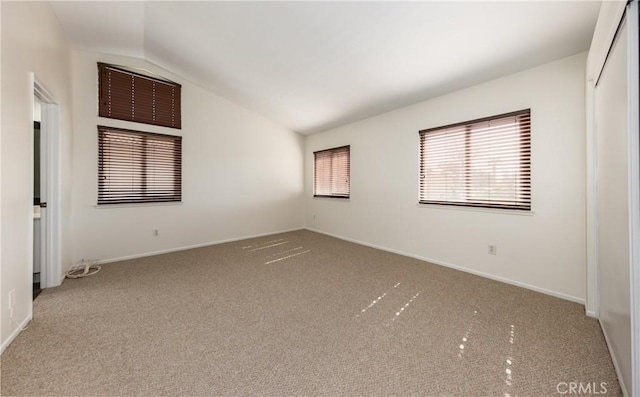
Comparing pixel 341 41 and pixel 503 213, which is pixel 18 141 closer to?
pixel 341 41

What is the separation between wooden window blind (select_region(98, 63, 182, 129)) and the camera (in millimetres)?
3592

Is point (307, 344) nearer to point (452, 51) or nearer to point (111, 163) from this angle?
point (452, 51)

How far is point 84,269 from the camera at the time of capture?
127 inches

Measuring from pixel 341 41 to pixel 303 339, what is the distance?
2.87 metres

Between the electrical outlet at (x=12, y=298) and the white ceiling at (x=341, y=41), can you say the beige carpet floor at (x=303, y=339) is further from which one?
the white ceiling at (x=341, y=41)

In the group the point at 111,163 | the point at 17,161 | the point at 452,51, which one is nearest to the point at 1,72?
the point at 17,161

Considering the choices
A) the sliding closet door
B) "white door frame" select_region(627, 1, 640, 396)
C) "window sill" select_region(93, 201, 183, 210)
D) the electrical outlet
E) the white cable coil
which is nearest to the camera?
"white door frame" select_region(627, 1, 640, 396)

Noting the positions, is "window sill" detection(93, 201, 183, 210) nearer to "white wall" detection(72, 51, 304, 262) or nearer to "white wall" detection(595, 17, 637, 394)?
"white wall" detection(72, 51, 304, 262)

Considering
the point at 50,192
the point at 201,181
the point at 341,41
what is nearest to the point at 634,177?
the point at 341,41

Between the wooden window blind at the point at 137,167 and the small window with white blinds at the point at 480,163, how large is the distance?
4.24 m

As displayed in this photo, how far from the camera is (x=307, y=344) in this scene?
1712mm

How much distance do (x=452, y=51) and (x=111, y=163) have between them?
4818 millimetres

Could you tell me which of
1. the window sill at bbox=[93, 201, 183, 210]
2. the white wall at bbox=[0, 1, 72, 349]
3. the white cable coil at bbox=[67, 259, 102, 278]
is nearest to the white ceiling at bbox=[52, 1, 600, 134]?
the white wall at bbox=[0, 1, 72, 349]

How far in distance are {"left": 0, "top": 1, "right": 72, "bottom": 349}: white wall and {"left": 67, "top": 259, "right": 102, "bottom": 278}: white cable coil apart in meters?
1.20
